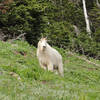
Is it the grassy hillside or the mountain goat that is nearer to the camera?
the grassy hillside

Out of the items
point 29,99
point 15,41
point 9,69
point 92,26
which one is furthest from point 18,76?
point 92,26

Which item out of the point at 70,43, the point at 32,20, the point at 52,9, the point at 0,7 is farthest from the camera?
the point at 52,9

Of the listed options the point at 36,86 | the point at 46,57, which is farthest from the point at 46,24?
the point at 36,86

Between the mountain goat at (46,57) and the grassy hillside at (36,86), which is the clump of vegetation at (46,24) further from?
the mountain goat at (46,57)

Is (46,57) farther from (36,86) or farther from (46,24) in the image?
(46,24)

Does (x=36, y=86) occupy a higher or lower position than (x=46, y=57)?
higher

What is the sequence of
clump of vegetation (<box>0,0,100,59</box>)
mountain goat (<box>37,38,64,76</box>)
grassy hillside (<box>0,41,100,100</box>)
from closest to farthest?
grassy hillside (<box>0,41,100,100</box>)
mountain goat (<box>37,38,64,76</box>)
clump of vegetation (<box>0,0,100,59</box>)

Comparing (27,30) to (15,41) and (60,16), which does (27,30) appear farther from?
(60,16)

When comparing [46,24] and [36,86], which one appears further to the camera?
[46,24]

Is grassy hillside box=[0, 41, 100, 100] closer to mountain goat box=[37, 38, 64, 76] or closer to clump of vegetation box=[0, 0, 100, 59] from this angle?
mountain goat box=[37, 38, 64, 76]

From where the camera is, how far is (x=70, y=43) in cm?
2767

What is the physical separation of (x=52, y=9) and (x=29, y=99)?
32556 mm

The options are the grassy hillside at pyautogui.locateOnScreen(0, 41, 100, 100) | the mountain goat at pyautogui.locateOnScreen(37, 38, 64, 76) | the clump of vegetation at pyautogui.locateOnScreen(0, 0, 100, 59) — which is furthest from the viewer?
the clump of vegetation at pyautogui.locateOnScreen(0, 0, 100, 59)

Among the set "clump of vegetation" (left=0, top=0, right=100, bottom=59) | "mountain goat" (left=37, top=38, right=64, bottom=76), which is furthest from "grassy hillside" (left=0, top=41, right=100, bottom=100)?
"clump of vegetation" (left=0, top=0, right=100, bottom=59)
